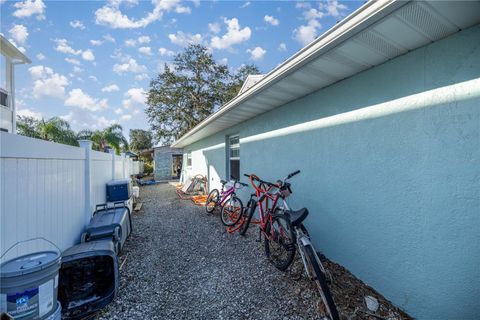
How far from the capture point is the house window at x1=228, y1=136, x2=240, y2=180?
264 inches

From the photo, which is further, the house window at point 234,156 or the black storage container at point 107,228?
the house window at point 234,156

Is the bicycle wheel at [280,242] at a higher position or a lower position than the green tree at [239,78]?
lower

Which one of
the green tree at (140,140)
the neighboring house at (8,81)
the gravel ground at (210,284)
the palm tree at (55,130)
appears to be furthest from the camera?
the green tree at (140,140)

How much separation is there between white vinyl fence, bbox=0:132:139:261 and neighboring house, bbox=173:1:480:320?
2777mm

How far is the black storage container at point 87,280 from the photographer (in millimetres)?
2070

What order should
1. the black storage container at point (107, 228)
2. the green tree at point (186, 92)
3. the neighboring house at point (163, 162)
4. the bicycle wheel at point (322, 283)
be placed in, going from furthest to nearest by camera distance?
the green tree at point (186, 92) < the neighboring house at point (163, 162) < the black storage container at point (107, 228) < the bicycle wheel at point (322, 283)

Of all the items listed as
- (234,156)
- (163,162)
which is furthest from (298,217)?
(163,162)

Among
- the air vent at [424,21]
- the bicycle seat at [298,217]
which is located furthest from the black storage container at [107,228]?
the air vent at [424,21]

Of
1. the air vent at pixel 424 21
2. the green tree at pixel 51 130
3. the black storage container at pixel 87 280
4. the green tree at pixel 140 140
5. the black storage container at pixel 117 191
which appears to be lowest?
the black storage container at pixel 87 280

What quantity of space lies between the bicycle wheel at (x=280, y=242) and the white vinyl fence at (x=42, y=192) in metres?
2.65

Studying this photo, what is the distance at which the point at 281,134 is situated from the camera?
4203 millimetres

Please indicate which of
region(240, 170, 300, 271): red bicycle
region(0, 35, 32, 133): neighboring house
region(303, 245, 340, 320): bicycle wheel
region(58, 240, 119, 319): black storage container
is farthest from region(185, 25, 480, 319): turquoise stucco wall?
region(0, 35, 32, 133): neighboring house

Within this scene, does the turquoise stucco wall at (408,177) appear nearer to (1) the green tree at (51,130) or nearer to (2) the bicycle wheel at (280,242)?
(2) the bicycle wheel at (280,242)

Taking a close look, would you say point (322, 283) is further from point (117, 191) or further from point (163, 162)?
point (163, 162)
